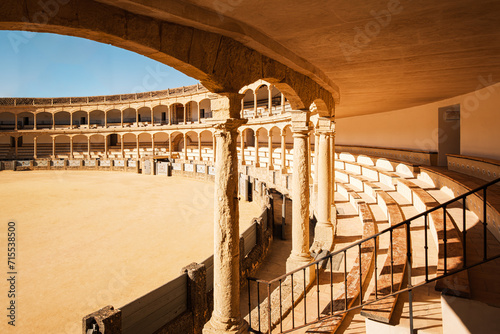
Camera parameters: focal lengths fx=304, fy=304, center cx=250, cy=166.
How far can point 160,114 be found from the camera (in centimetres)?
3512

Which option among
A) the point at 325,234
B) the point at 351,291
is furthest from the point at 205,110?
the point at 351,291

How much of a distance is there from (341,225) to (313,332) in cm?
423

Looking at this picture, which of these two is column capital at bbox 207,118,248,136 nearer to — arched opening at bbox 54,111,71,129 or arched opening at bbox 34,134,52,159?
arched opening at bbox 34,134,52,159

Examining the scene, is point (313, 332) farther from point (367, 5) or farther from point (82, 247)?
point (82, 247)

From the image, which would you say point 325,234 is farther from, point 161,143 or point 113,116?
point 113,116

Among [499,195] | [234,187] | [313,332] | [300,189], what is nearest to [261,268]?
[300,189]

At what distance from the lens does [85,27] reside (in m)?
2.44

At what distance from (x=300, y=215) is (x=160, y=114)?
32.5 meters

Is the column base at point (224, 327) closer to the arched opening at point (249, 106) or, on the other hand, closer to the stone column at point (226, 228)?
the stone column at point (226, 228)

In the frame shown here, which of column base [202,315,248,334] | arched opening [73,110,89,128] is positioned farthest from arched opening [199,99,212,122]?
column base [202,315,248,334]

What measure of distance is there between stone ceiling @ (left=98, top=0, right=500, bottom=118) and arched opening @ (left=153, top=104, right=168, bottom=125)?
31.5 m

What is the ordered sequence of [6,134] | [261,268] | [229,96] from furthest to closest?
1. [6,134]
2. [261,268]
3. [229,96]

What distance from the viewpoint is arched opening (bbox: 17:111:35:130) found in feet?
110

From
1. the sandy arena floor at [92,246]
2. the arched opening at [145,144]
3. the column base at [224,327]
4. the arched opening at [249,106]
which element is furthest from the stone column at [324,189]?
the arched opening at [145,144]
